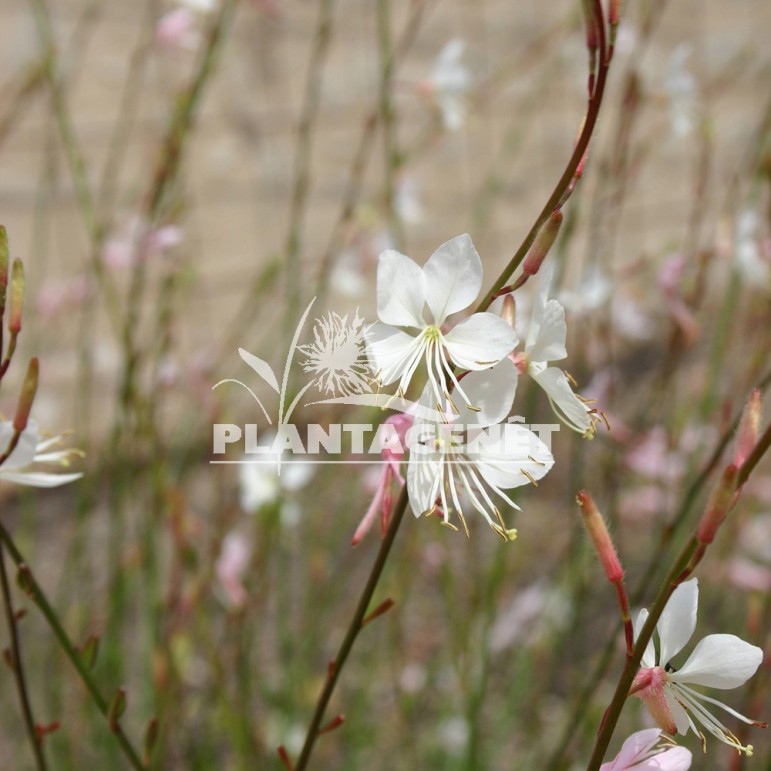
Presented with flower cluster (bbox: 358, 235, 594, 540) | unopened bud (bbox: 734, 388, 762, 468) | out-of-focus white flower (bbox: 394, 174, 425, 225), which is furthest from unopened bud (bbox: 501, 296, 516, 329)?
out-of-focus white flower (bbox: 394, 174, 425, 225)

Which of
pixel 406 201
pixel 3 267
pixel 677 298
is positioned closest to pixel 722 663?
pixel 3 267

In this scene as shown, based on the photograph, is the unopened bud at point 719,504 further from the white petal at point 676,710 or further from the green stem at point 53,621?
the green stem at point 53,621

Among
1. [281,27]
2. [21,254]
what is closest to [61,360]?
[21,254]

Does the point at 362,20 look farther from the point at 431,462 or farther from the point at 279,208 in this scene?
the point at 431,462

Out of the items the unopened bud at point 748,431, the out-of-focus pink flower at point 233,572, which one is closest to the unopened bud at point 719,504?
the unopened bud at point 748,431

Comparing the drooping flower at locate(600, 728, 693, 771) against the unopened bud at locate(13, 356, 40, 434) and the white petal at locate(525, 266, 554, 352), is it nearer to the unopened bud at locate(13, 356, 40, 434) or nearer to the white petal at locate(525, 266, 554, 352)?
the white petal at locate(525, 266, 554, 352)

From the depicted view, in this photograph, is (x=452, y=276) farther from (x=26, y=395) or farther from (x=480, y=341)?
(x=26, y=395)
